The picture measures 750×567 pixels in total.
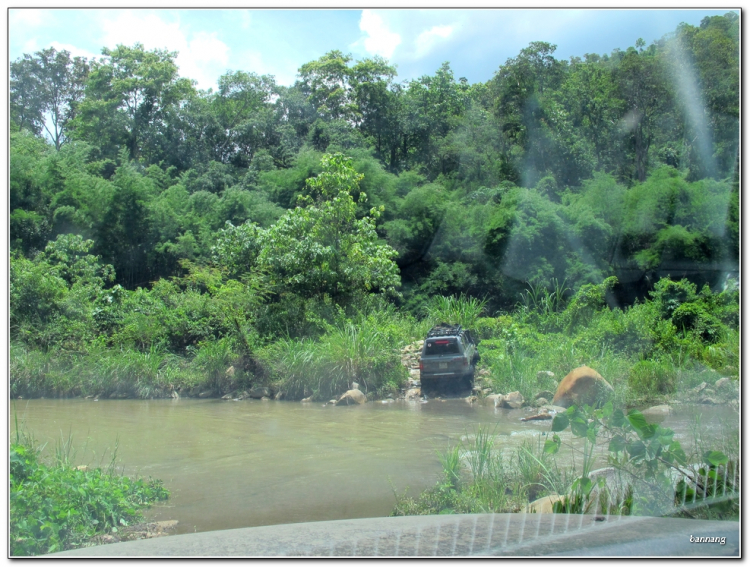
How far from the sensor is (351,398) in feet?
49.1

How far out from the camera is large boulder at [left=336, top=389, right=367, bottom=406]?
1495 cm

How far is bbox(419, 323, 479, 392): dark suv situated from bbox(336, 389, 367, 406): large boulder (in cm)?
158

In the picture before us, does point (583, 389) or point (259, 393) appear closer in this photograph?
point (583, 389)

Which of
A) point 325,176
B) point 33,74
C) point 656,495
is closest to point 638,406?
point 656,495

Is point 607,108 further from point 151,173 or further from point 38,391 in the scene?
point 38,391

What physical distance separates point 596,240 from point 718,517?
19.6 meters

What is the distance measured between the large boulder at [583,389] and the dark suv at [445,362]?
256cm

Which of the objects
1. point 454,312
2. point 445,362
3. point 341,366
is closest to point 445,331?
point 445,362

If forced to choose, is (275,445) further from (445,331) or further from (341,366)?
(445,331)

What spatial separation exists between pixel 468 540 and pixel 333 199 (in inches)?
625

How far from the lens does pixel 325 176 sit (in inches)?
753

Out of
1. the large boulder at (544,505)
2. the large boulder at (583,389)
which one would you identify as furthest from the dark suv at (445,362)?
the large boulder at (544,505)

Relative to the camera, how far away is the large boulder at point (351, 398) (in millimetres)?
14945

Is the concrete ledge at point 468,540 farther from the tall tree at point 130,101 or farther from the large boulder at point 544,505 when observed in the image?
the tall tree at point 130,101
